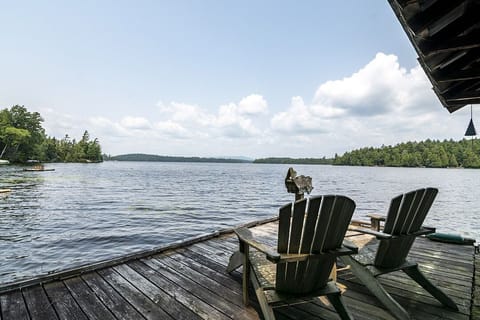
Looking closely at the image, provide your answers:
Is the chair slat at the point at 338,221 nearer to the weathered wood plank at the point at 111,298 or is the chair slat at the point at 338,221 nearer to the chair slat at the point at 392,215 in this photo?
the chair slat at the point at 392,215

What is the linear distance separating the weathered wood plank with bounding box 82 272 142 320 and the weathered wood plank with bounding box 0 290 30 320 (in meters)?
0.49

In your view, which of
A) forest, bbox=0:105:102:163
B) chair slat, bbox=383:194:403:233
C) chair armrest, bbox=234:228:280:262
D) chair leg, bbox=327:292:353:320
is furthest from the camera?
forest, bbox=0:105:102:163

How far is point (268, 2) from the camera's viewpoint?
9.70 m

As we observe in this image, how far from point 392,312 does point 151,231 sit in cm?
717

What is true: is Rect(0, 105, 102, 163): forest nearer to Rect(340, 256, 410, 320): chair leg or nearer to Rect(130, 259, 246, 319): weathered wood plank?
Rect(130, 259, 246, 319): weathered wood plank

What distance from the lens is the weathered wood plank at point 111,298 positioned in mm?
1908

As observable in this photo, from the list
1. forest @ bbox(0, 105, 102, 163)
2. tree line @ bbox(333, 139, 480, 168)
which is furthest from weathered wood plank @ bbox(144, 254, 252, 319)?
tree line @ bbox(333, 139, 480, 168)

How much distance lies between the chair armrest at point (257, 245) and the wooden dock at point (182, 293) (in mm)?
565

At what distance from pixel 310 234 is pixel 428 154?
77.6m

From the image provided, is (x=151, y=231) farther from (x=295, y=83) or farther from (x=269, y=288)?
(x=295, y=83)

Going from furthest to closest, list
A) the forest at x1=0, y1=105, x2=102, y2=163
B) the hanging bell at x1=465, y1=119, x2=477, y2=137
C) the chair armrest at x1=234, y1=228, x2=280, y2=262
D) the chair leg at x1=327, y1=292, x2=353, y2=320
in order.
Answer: the forest at x1=0, y1=105, x2=102, y2=163, the hanging bell at x1=465, y1=119, x2=477, y2=137, the chair leg at x1=327, y1=292, x2=353, y2=320, the chair armrest at x1=234, y1=228, x2=280, y2=262

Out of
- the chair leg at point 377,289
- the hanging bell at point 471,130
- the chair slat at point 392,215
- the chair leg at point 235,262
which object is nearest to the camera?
the chair leg at point 377,289

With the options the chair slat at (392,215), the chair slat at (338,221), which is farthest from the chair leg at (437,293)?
the chair slat at (338,221)

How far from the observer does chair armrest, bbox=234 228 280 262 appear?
1.49 m
